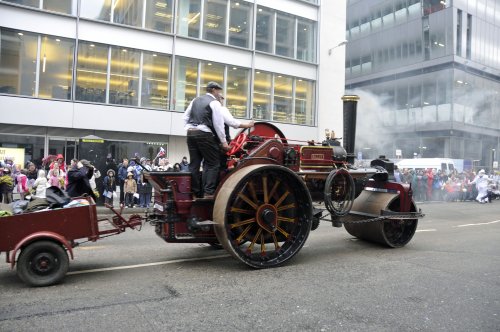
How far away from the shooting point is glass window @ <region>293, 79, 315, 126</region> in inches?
854

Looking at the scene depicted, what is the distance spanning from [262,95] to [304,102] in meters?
2.64

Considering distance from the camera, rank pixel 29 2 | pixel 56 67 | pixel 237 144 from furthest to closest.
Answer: pixel 56 67 → pixel 29 2 → pixel 237 144

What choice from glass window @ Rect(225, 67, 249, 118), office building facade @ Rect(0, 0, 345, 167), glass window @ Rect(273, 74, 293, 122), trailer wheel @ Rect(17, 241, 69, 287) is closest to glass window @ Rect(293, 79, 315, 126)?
office building facade @ Rect(0, 0, 345, 167)

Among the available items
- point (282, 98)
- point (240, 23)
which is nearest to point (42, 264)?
point (240, 23)

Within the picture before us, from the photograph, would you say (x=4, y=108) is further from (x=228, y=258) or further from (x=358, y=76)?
(x=358, y=76)

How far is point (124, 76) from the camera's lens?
1716cm

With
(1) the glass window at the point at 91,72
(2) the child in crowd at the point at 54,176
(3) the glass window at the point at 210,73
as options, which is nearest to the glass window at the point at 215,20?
(3) the glass window at the point at 210,73

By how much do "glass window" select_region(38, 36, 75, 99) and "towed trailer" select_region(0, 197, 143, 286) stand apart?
12747 millimetres

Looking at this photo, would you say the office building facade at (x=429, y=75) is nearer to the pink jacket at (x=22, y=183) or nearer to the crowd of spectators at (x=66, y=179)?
the crowd of spectators at (x=66, y=179)

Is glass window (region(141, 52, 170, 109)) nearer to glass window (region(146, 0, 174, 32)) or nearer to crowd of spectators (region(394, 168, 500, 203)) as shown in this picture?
glass window (region(146, 0, 174, 32))

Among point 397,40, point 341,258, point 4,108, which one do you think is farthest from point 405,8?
point 341,258

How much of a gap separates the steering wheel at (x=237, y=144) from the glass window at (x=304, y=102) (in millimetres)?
16081

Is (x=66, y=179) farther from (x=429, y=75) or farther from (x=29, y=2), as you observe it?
(x=429, y=75)

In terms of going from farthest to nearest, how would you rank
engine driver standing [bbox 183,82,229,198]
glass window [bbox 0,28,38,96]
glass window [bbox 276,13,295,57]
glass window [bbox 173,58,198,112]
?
glass window [bbox 276,13,295,57]
glass window [bbox 173,58,198,112]
glass window [bbox 0,28,38,96]
engine driver standing [bbox 183,82,229,198]
